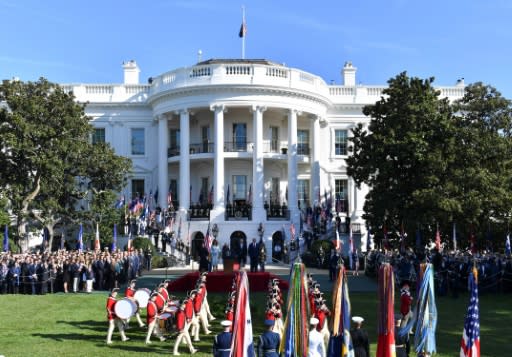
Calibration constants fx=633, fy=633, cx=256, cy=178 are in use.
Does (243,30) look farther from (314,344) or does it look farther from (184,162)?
(314,344)

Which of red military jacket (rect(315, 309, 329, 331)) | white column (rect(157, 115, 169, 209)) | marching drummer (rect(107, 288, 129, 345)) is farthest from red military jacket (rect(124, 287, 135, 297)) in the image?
white column (rect(157, 115, 169, 209))

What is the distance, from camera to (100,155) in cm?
3741

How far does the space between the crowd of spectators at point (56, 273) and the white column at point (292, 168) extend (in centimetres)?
1543

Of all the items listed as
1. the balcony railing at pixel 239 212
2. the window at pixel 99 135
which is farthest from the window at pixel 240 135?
the window at pixel 99 135

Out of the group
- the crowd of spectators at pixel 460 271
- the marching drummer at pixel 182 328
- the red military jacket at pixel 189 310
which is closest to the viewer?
the marching drummer at pixel 182 328

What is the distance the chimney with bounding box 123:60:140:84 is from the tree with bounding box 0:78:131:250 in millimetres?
11995

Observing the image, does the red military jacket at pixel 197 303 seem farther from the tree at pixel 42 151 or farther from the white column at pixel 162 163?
the white column at pixel 162 163

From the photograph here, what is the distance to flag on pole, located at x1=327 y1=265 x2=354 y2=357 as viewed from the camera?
10.8 meters

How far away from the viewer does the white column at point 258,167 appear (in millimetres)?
39562

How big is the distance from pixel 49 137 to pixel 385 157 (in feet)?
58.4

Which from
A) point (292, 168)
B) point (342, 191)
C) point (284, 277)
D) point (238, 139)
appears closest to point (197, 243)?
point (292, 168)

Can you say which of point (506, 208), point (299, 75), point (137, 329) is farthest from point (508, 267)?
point (299, 75)

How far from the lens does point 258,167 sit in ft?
131

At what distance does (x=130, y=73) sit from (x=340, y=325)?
134 feet
